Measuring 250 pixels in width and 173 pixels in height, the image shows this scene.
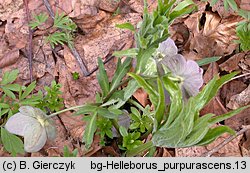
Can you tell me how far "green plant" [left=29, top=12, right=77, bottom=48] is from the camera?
73.8 inches

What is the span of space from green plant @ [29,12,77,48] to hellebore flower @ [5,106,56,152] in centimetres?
53

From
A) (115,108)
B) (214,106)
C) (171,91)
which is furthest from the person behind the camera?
(214,106)

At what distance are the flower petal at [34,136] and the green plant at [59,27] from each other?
0.57 m

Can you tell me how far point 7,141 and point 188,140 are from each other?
77cm

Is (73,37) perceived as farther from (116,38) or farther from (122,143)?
(122,143)

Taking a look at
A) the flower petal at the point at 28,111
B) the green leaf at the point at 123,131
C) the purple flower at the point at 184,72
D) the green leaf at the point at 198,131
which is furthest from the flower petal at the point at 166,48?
the flower petal at the point at 28,111

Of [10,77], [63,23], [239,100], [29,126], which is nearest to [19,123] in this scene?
[29,126]

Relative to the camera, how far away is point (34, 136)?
1.39 metres

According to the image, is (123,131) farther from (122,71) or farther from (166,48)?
(166,48)

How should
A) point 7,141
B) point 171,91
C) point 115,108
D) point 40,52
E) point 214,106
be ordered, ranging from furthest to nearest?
point 40,52
point 214,106
point 7,141
point 115,108
point 171,91

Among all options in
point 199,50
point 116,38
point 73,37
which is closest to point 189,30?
point 199,50

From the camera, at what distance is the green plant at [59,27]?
1.87 m

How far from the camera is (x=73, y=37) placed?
1.97 metres

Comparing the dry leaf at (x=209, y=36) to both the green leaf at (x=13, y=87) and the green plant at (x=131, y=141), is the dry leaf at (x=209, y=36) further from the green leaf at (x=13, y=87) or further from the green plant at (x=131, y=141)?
the green leaf at (x=13, y=87)
